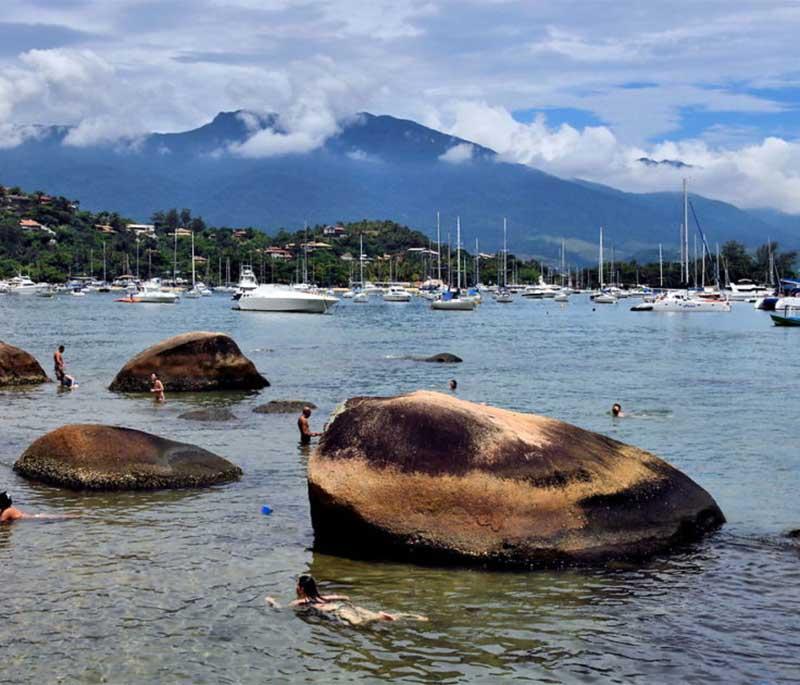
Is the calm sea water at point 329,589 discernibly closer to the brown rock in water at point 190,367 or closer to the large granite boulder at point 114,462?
the large granite boulder at point 114,462

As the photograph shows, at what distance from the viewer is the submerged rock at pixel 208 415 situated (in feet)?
90.3

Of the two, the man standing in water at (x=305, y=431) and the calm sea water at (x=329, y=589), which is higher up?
the man standing in water at (x=305, y=431)

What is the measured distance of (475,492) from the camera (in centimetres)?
→ 1414

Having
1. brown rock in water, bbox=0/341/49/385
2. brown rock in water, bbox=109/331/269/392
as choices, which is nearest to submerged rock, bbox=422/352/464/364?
brown rock in water, bbox=109/331/269/392

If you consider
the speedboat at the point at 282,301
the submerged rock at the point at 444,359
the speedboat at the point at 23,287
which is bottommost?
the submerged rock at the point at 444,359

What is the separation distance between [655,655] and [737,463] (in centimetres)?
1179

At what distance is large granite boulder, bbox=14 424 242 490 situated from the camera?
18.7m

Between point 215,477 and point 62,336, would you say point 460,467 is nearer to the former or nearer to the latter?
point 215,477

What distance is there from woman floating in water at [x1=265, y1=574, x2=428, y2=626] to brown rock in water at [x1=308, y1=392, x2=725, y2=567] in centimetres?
170

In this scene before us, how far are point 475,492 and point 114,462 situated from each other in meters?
7.63

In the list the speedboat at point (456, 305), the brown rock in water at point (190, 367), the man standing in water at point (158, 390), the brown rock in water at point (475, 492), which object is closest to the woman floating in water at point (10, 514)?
the brown rock in water at point (475, 492)

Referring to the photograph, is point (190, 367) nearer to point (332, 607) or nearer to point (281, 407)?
point (281, 407)

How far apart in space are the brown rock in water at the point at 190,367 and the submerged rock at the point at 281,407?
4796 mm

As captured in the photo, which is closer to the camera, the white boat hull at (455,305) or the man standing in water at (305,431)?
the man standing in water at (305,431)
